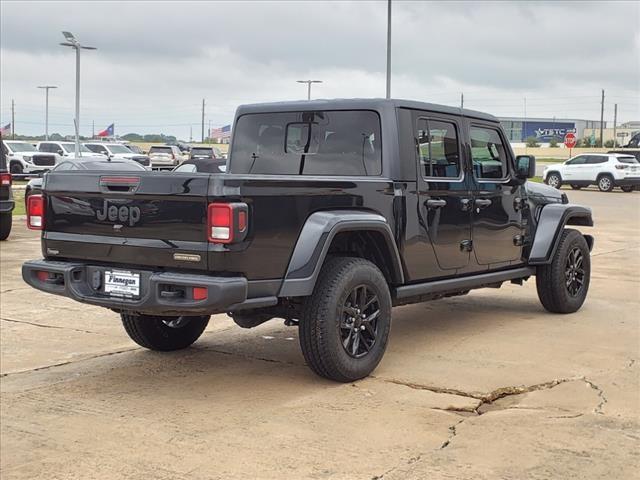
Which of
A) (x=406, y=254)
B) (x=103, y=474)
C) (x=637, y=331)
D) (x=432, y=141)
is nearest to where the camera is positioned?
(x=103, y=474)

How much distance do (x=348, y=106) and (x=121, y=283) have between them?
89.3 inches

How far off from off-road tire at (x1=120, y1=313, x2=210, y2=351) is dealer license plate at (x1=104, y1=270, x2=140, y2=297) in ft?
3.31

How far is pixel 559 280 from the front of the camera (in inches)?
306

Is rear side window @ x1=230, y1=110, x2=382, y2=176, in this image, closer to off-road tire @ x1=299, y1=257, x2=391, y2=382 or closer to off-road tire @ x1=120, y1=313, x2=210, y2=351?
off-road tire @ x1=299, y1=257, x2=391, y2=382

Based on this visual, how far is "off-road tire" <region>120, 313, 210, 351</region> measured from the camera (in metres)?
6.27

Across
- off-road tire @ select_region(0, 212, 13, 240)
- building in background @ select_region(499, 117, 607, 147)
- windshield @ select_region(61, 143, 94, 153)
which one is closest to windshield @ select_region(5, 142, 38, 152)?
windshield @ select_region(61, 143, 94, 153)

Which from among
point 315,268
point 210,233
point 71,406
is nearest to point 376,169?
point 315,268

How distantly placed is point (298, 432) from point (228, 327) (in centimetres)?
305

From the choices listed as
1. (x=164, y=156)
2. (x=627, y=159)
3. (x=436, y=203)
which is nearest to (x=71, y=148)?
(x=164, y=156)

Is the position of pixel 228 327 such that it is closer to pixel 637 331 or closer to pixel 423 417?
pixel 423 417

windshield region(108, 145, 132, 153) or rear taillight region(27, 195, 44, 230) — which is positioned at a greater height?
windshield region(108, 145, 132, 153)

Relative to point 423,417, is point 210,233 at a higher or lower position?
higher

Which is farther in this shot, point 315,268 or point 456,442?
point 315,268

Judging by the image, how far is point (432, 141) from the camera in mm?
6426
